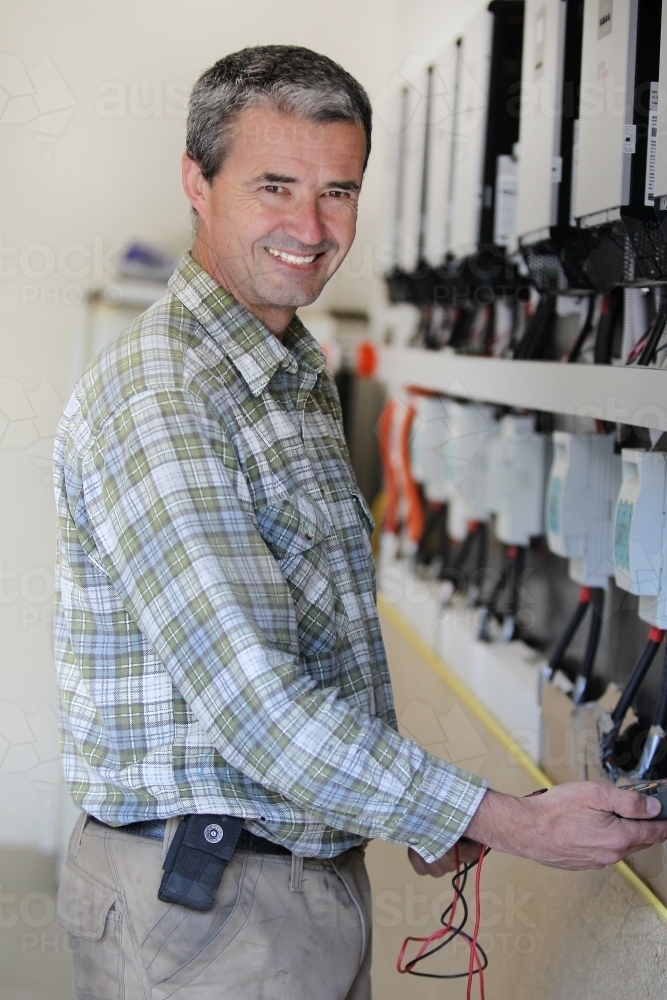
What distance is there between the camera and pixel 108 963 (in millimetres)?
1092

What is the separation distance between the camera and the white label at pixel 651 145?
124 centimetres

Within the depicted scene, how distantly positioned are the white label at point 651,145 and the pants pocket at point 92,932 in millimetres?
1017

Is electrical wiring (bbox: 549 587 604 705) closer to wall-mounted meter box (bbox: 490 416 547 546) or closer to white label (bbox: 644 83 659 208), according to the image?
wall-mounted meter box (bbox: 490 416 547 546)

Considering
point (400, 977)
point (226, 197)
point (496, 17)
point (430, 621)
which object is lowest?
point (400, 977)

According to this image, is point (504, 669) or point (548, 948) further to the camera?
point (504, 669)

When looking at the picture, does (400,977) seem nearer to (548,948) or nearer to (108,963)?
(548,948)

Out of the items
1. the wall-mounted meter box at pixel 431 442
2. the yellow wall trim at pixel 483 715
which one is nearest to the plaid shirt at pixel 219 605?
the yellow wall trim at pixel 483 715

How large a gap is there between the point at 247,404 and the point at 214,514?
0.53ft

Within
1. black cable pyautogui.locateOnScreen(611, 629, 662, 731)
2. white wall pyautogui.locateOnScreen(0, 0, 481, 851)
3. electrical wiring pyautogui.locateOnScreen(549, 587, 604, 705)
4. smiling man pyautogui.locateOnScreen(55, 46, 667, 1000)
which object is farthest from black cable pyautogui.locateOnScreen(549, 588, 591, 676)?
white wall pyautogui.locateOnScreen(0, 0, 481, 851)

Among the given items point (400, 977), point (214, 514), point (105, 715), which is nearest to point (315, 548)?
point (214, 514)

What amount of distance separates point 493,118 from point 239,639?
147cm

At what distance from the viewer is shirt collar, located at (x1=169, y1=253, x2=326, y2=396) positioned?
3.48 feet

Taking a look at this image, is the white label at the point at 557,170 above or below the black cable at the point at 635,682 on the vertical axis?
above

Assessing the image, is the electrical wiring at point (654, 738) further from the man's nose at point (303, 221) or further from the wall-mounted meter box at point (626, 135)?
the man's nose at point (303, 221)
